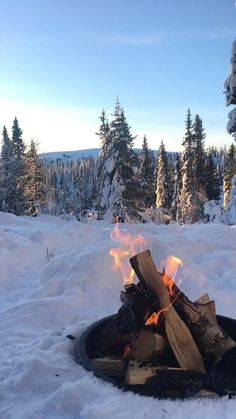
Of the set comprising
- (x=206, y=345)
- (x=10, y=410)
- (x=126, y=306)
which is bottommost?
(x=10, y=410)

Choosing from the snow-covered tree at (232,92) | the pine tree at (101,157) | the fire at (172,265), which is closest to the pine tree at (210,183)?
the pine tree at (101,157)

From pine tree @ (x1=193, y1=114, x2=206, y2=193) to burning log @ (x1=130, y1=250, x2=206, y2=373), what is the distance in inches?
1486

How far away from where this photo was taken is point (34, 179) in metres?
38.5

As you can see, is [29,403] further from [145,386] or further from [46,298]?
[46,298]

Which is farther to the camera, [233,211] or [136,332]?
[233,211]

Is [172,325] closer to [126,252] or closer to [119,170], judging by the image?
[126,252]

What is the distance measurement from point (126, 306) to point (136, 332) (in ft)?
1.01

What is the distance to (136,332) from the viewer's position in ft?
11.4

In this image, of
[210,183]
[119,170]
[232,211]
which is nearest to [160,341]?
[232,211]

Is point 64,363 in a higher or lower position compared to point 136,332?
lower

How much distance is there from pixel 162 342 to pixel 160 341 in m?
0.02

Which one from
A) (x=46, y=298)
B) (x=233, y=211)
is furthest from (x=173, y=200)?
(x=46, y=298)

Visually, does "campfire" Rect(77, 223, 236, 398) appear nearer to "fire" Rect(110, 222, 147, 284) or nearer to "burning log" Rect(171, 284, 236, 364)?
"burning log" Rect(171, 284, 236, 364)

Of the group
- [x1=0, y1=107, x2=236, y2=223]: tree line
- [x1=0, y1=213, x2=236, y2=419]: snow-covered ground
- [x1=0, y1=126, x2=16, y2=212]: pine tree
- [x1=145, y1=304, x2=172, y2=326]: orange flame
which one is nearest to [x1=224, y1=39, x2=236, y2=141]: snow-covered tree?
[x1=0, y1=107, x2=236, y2=223]: tree line
